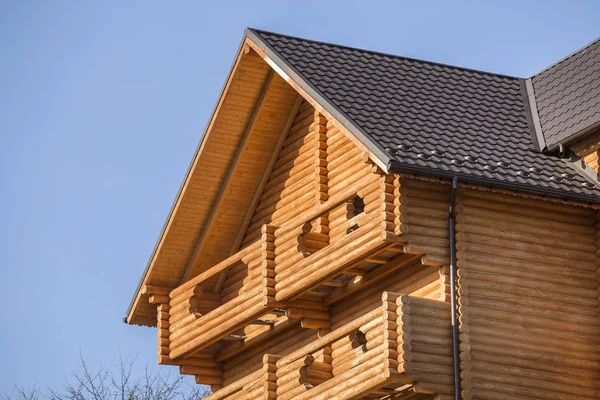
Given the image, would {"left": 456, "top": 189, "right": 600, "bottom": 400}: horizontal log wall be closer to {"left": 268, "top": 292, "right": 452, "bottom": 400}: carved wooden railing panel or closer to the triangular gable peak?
{"left": 268, "top": 292, "right": 452, "bottom": 400}: carved wooden railing panel

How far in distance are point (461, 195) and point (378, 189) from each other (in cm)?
136

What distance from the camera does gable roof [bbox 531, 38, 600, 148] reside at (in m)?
29.0

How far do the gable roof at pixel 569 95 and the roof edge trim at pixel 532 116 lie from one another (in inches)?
2.9

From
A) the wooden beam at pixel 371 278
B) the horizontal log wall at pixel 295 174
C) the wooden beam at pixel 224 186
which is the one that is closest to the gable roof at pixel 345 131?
the wooden beam at pixel 224 186

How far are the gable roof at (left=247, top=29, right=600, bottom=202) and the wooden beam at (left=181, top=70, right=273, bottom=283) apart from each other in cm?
120

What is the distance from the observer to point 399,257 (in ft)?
89.9

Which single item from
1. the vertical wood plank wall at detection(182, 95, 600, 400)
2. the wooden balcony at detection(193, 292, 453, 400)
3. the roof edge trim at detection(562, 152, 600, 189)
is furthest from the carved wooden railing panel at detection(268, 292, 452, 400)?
the roof edge trim at detection(562, 152, 600, 189)

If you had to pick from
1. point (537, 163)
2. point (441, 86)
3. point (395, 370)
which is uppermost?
point (441, 86)

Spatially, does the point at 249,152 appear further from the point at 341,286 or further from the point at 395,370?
the point at 395,370

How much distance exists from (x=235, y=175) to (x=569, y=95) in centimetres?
639

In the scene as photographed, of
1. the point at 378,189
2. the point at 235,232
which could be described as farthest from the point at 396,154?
the point at 235,232

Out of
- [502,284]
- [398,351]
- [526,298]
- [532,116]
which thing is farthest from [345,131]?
[532,116]

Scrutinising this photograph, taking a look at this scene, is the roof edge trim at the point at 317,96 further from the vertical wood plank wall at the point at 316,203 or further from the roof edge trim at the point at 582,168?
the roof edge trim at the point at 582,168

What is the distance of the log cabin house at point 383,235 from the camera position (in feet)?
86.2
